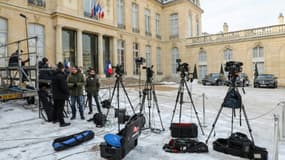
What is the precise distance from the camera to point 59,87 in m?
5.65

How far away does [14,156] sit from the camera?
377cm

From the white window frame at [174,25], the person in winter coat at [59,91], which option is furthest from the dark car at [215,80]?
the person in winter coat at [59,91]

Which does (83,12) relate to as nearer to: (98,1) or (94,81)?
(98,1)

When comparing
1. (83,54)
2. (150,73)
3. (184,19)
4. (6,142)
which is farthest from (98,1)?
(6,142)

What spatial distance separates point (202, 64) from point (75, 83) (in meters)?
22.9

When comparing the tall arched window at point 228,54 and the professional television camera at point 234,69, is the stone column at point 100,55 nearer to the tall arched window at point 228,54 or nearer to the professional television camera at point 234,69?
the tall arched window at point 228,54

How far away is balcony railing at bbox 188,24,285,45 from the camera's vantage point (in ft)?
71.4

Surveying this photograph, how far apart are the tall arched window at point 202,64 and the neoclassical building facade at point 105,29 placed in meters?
2.56

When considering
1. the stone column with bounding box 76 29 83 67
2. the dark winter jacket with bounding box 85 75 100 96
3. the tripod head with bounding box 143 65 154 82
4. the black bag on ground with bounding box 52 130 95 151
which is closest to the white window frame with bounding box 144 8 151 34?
the stone column with bounding box 76 29 83 67

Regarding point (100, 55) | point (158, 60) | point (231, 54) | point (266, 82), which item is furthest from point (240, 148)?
point (158, 60)

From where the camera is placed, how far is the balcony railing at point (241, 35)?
71.4ft

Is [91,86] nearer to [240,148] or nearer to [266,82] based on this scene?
[240,148]

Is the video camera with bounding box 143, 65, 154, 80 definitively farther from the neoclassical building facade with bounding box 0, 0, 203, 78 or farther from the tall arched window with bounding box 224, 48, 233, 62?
the tall arched window with bounding box 224, 48, 233, 62

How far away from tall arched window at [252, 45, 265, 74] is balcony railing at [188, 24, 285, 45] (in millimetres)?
1372
